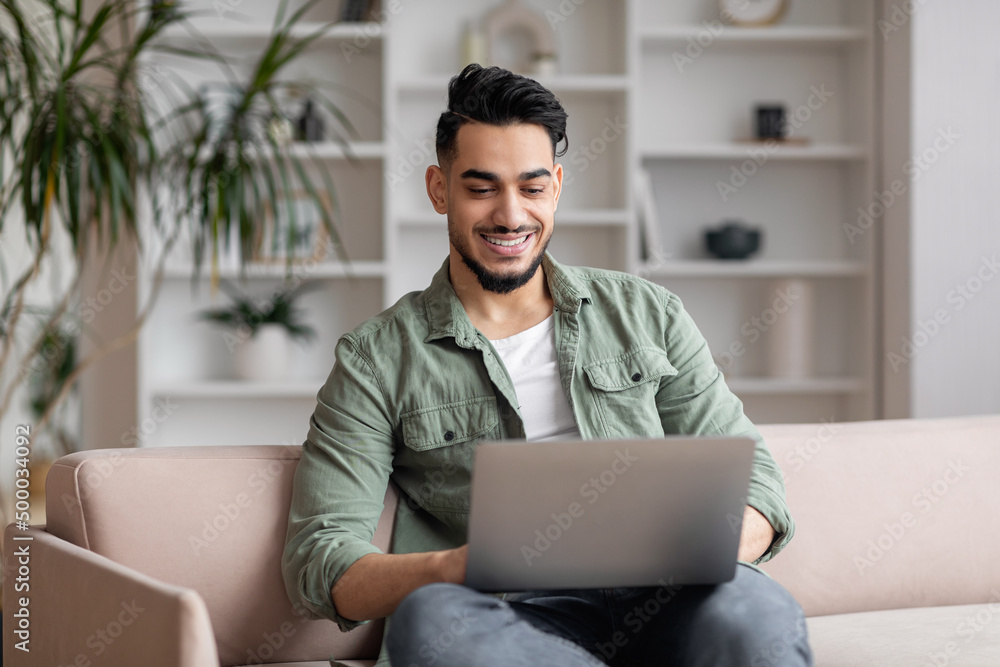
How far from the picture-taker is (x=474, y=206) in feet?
4.78

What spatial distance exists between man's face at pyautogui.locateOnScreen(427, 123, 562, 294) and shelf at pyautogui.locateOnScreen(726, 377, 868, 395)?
1647 millimetres

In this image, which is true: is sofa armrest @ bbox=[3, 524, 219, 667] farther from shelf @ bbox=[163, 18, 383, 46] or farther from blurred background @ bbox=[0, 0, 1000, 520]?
shelf @ bbox=[163, 18, 383, 46]

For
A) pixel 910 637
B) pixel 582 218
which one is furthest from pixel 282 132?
pixel 910 637

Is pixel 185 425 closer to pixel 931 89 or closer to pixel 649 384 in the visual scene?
pixel 649 384

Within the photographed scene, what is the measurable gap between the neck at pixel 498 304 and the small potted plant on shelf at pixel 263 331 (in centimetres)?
154

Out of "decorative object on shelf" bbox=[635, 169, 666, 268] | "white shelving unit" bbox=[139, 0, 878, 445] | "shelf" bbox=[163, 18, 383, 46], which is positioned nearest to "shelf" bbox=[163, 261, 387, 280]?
"white shelving unit" bbox=[139, 0, 878, 445]

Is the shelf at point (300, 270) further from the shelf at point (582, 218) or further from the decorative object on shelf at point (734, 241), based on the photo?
the decorative object on shelf at point (734, 241)

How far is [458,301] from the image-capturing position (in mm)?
1497

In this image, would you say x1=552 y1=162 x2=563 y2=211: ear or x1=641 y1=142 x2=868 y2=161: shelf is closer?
x1=552 y1=162 x2=563 y2=211: ear

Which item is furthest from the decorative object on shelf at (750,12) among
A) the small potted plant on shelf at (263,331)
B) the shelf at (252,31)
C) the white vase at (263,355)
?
the white vase at (263,355)

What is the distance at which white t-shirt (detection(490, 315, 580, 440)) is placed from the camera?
145cm

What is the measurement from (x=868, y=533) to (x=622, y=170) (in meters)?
1.68

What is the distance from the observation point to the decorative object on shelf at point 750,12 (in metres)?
3.05

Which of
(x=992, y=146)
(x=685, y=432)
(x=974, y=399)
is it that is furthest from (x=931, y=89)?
(x=685, y=432)
